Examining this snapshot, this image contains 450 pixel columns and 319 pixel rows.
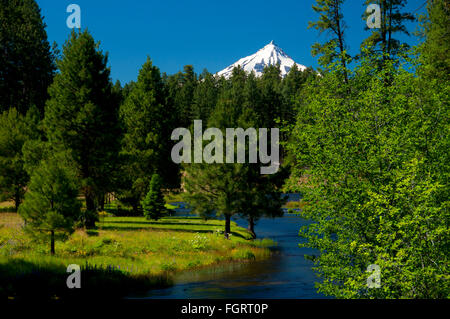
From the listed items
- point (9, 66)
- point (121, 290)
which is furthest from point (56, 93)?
point (9, 66)

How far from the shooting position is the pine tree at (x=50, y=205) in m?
24.1

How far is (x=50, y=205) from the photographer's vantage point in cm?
2445

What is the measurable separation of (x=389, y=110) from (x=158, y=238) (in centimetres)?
2010

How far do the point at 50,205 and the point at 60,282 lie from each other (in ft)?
18.1

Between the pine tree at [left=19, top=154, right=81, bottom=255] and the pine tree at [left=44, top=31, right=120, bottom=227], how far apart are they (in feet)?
31.0

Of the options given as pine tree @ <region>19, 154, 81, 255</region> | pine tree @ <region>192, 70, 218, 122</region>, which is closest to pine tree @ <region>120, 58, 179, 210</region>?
pine tree @ <region>19, 154, 81, 255</region>

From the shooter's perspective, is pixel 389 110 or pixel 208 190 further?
pixel 208 190

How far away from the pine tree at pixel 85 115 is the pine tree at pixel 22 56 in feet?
127

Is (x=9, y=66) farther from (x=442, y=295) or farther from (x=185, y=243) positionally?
(x=442, y=295)

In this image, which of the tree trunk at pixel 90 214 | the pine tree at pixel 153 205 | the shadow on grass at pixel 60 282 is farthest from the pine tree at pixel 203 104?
the shadow on grass at pixel 60 282

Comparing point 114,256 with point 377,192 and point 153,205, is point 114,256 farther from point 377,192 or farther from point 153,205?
point 377,192

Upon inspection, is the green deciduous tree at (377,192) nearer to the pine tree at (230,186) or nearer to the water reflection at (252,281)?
the water reflection at (252,281)

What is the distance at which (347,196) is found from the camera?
672 inches

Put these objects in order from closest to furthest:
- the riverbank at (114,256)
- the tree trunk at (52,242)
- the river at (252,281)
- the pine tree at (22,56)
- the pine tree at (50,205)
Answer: the riverbank at (114,256)
the river at (252,281)
the pine tree at (50,205)
the tree trunk at (52,242)
the pine tree at (22,56)
